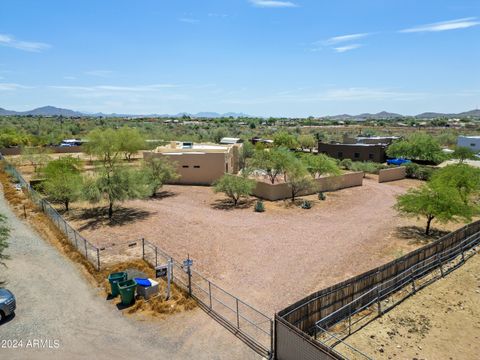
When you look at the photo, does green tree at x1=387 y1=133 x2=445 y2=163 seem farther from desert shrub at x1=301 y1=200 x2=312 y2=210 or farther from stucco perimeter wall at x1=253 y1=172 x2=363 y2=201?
desert shrub at x1=301 y1=200 x2=312 y2=210

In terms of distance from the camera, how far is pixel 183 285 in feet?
52.6

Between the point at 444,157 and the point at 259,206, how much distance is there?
38.2 meters

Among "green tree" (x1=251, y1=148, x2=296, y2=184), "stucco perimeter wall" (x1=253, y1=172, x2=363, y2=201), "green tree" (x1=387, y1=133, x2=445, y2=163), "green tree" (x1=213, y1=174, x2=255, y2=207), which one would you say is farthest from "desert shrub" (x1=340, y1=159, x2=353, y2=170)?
"green tree" (x1=213, y1=174, x2=255, y2=207)

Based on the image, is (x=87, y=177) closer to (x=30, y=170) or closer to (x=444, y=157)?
(x=30, y=170)

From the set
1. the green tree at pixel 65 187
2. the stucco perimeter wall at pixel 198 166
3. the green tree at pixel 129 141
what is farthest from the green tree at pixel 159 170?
the green tree at pixel 129 141

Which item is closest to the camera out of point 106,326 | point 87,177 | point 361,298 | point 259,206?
point 106,326

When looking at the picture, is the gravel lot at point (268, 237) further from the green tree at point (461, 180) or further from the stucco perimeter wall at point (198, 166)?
the stucco perimeter wall at point (198, 166)

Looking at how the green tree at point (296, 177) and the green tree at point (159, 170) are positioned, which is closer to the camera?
the green tree at point (296, 177)

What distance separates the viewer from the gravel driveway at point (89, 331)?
11.6 m

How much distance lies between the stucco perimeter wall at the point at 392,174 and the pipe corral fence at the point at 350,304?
2693cm

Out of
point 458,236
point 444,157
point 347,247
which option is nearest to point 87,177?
point 347,247

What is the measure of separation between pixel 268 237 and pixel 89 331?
12.8 metres

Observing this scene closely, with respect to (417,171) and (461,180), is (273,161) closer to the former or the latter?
(461,180)

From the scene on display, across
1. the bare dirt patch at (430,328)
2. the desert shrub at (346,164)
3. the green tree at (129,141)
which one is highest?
the green tree at (129,141)
